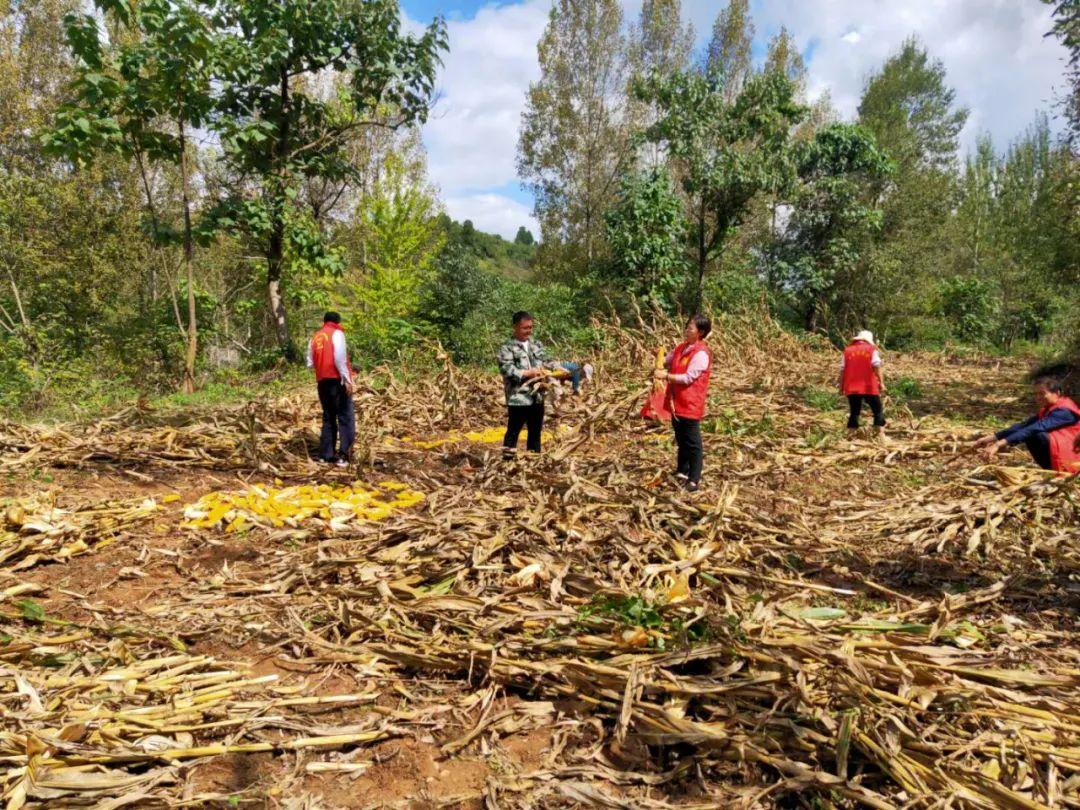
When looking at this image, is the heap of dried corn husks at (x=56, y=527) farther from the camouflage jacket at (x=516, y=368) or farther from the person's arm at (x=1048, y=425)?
the person's arm at (x=1048, y=425)

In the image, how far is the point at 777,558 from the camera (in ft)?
13.3

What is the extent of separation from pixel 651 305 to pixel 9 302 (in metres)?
13.8

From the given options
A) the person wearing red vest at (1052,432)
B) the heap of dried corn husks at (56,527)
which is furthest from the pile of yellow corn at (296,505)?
the person wearing red vest at (1052,432)

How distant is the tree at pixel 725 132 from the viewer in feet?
47.3

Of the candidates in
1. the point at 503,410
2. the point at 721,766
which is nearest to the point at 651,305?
the point at 503,410

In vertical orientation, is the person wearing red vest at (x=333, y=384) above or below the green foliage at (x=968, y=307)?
below

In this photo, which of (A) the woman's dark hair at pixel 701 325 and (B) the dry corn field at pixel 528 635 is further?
(A) the woman's dark hair at pixel 701 325

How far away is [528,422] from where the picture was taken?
20.4ft

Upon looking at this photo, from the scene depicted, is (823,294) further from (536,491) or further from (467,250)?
(536,491)

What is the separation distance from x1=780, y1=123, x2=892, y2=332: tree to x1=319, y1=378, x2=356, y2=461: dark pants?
12974mm


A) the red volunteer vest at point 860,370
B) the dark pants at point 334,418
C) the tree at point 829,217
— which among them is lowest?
the dark pants at point 334,418

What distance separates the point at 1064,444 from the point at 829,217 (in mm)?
14559

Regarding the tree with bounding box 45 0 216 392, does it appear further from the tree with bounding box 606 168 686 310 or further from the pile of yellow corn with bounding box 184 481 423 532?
the tree with bounding box 606 168 686 310

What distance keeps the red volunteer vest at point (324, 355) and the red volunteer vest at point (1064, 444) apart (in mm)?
5702
